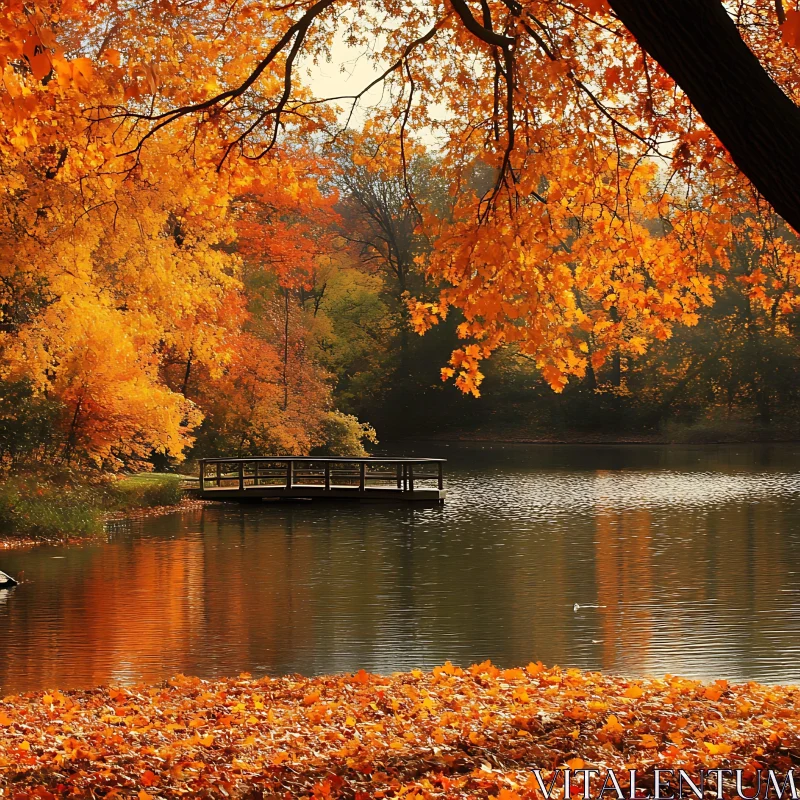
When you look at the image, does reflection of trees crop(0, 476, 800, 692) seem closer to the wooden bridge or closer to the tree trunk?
the wooden bridge

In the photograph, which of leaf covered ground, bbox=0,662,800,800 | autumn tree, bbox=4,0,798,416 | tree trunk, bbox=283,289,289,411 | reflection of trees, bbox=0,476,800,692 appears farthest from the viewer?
tree trunk, bbox=283,289,289,411

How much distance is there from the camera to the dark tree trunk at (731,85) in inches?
135

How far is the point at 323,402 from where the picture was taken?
28.0 m

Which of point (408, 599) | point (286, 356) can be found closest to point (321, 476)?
point (286, 356)

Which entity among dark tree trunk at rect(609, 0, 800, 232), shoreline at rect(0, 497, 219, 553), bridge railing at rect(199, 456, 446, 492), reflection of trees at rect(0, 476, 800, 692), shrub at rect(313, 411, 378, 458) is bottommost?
reflection of trees at rect(0, 476, 800, 692)

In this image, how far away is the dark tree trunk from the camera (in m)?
3.44

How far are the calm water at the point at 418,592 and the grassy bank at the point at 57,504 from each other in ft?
2.31

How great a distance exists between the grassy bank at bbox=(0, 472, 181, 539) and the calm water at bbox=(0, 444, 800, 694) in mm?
705

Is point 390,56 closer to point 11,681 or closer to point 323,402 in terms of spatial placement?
point 11,681

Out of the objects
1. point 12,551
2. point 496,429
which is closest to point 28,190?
point 12,551

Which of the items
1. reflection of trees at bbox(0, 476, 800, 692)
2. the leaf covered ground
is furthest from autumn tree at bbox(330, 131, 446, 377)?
the leaf covered ground

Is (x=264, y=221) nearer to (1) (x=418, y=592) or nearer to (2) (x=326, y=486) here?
(2) (x=326, y=486)

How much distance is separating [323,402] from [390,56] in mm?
20046

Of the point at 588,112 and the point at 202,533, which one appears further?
the point at 202,533
